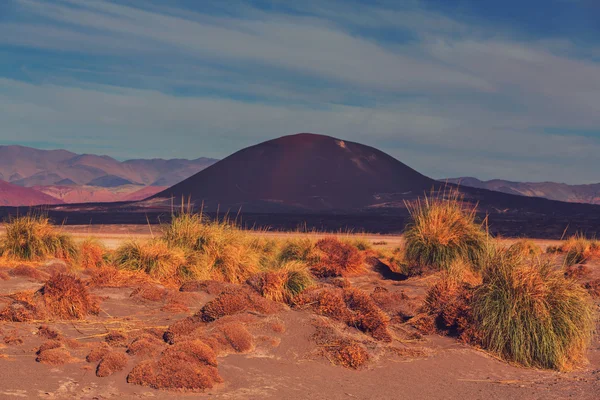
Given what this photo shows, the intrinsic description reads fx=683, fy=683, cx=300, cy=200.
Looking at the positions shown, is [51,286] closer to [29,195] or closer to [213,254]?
[213,254]

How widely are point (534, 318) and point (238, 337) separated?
373 centimetres

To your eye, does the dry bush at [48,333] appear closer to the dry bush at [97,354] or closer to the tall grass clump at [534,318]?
the dry bush at [97,354]

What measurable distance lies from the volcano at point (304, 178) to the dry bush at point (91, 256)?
5800cm

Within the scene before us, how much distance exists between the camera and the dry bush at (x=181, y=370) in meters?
6.68

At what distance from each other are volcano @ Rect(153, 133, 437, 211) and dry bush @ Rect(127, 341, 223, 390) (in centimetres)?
6678

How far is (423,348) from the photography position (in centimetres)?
876

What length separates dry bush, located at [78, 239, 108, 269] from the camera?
15.0 metres

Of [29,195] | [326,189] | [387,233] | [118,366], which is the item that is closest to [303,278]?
[118,366]

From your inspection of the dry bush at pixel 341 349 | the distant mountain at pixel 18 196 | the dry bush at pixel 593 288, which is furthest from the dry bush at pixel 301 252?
the distant mountain at pixel 18 196

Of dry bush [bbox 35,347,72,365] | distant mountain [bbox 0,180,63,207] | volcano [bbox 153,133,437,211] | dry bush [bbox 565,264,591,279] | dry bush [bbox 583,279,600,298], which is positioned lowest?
distant mountain [bbox 0,180,63,207]

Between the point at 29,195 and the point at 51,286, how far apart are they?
133m

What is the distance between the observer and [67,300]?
947 centimetres

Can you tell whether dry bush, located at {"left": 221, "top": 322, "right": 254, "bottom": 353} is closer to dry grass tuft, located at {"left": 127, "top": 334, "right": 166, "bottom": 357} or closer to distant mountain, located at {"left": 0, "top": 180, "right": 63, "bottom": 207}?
dry grass tuft, located at {"left": 127, "top": 334, "right": 166, "bottom": 357}

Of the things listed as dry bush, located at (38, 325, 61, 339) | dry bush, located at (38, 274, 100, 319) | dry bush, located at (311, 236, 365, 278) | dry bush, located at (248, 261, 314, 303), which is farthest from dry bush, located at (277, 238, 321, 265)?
dry bush, located at (38, 325, 61, 339)
